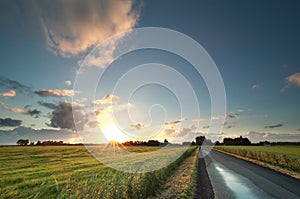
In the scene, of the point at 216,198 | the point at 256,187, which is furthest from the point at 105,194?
the point at 256,187

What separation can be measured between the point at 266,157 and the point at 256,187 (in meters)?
24.9

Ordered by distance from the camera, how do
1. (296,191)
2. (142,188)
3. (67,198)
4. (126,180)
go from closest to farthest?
1. (67,198)
2. (126,180)
3. (142,188)
4. (296,191)

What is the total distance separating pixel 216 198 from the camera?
40.5ft

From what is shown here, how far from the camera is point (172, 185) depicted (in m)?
15.9

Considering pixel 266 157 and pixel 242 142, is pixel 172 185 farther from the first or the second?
pixel 242 142

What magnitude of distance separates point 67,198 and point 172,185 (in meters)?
10.0

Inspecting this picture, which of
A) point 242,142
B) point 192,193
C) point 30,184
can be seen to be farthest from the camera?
point 242,142

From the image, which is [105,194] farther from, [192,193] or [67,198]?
[192,193]

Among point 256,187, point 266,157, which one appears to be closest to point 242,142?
point 266,157

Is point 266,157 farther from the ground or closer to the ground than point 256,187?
farther from the ground

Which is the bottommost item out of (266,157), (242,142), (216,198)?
(216,198)

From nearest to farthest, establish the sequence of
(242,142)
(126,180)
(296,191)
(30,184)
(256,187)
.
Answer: (126,180)
(296,191)
(256,187)
(30,184)
(242,142)

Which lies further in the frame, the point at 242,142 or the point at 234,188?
→ the point at 242,142

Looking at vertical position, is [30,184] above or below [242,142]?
below
